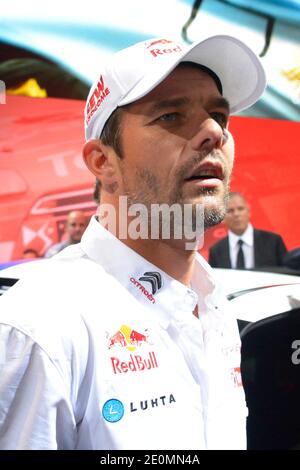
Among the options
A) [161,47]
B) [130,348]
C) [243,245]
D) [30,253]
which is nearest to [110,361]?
[130,348]

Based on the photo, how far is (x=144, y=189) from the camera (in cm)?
79

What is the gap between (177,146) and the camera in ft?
2.52

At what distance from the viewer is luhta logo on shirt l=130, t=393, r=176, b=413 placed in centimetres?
68

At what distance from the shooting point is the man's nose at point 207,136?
30.3 inches

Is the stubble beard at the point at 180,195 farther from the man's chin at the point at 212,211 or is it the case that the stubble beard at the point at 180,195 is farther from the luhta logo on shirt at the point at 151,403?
the luhta logo on shirt at the point at 151,403

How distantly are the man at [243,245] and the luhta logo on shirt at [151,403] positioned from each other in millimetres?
1308

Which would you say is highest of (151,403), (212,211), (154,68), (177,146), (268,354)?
(154,68)

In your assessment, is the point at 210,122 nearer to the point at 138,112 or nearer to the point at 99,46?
the point at 138,112

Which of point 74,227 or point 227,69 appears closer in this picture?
point 227,69

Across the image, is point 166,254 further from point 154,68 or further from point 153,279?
point 154,68

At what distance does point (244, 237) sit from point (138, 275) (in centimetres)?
139

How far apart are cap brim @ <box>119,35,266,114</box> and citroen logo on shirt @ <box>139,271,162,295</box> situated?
28 centimetres

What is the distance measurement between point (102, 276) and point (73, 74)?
1244mm

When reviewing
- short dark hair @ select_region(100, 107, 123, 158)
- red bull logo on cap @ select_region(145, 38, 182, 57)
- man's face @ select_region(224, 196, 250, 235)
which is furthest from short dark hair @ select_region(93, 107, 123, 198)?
man's face @ select_region(224, 196, 250, 235)
